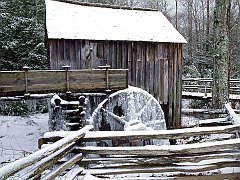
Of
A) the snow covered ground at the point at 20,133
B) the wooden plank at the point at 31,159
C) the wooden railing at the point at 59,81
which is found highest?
the wooden railing at the point at 59,81

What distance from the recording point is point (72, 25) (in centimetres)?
1386

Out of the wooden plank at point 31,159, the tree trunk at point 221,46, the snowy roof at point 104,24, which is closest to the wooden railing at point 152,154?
the wooden plank at point 31,159

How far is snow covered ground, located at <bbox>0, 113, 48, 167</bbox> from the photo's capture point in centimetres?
1264

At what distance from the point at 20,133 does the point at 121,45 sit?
6.85 m

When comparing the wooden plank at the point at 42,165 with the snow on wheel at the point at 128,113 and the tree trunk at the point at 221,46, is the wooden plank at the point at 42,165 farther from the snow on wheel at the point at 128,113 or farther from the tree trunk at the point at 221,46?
the tree trunk at the point at 221,46

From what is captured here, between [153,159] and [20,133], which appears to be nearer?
[153,159]

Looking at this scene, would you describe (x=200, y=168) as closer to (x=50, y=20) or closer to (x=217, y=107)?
(x=217, y=107)

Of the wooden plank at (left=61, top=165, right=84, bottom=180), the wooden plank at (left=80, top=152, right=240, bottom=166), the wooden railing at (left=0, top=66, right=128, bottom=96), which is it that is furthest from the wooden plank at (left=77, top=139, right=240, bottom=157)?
the wooden railing at (left=0, top=66, right=128, bottom=96)

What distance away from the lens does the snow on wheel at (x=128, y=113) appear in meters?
12.3

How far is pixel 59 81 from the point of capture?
424 inches

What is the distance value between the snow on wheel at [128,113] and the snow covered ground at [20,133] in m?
3.16

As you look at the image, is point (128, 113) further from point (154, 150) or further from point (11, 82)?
point (154, 150)

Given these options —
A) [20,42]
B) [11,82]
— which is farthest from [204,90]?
[11,82]

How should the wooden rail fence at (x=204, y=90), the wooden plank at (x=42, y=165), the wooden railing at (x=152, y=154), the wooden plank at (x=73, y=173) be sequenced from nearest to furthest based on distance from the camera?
the wooden plank at (x=42, y=165) → the wooden plank at (x=73, y=173) → the wooden railing at (x=152, y=154) → the wooden rail fence at (x=204, y=90)
